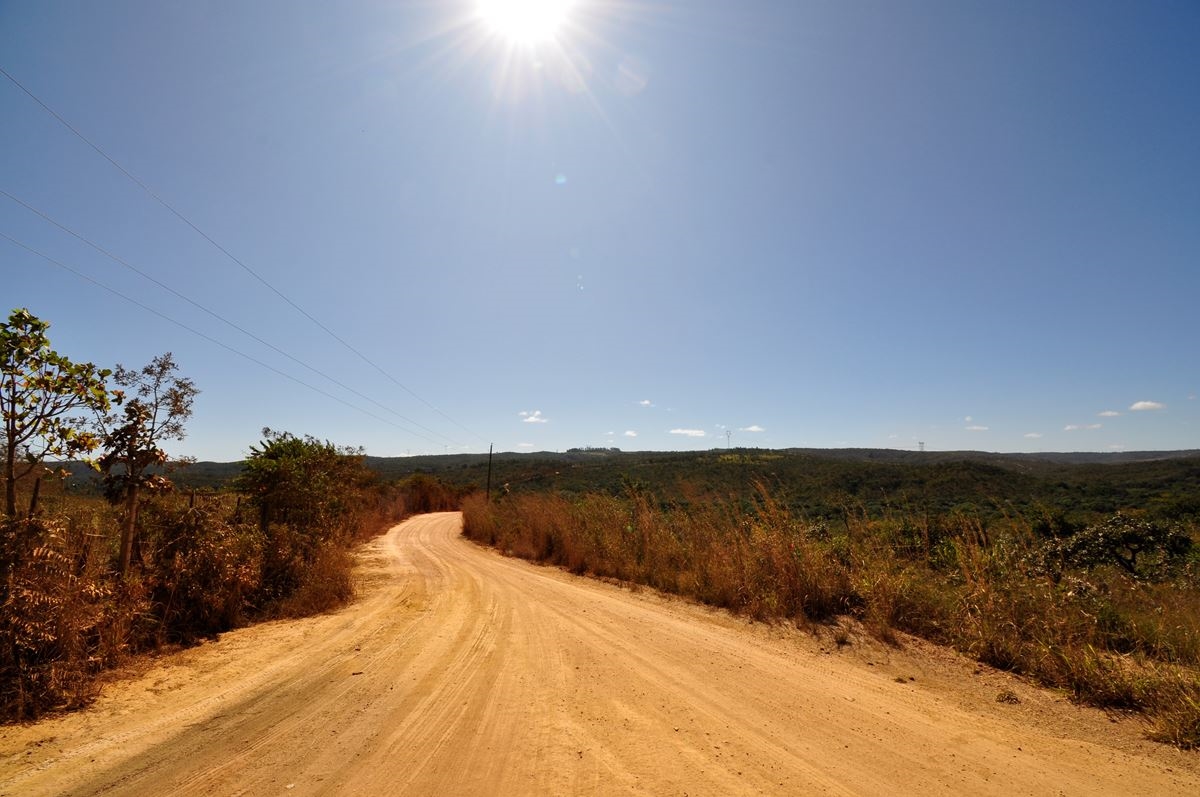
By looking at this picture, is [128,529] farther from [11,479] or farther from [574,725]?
[574,725]

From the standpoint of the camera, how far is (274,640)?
241 inches

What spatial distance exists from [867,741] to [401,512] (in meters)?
35.7

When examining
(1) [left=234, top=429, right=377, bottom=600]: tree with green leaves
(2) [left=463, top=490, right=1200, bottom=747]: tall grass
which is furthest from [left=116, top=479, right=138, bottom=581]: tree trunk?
(2) [left=463, top=490, right=1200, bottom=747]: tall grass

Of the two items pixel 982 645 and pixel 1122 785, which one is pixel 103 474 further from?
pixel 982 645

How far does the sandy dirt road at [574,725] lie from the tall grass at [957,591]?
419 millimetres

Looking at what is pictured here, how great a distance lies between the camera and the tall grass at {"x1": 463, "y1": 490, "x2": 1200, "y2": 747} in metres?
4.56

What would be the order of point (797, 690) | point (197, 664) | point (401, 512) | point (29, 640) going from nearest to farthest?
point (29, 640)
point (797, 690)
point (197, 664)
point (401, 512)

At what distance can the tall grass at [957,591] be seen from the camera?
4.56 m

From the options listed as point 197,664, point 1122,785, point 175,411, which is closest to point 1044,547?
point 1122,785

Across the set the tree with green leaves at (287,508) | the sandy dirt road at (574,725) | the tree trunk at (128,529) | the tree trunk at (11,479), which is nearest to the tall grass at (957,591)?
the sandy dirt road at (574,725)

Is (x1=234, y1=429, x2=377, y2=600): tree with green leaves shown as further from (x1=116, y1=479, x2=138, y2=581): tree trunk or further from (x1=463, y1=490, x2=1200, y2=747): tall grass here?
(x1=463, y1=490, x2=1200, y2=747): tall grass

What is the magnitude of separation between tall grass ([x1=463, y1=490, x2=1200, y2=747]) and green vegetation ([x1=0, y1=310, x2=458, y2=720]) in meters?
6.21

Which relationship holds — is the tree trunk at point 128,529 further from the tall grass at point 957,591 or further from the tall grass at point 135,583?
the tall grass at point 957,591

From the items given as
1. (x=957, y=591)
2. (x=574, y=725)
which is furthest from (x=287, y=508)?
(x=957, y=591)
